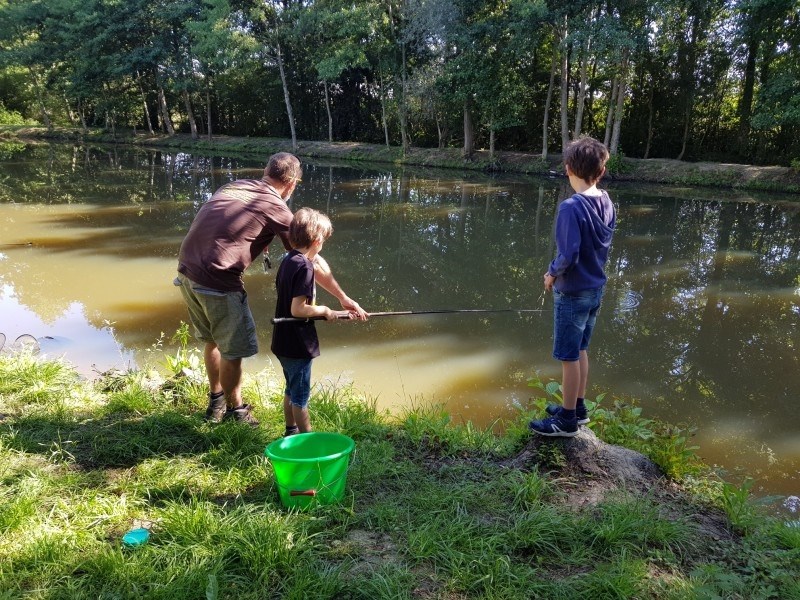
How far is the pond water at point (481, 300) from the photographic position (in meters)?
4.30

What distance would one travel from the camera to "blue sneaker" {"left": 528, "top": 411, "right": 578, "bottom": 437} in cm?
275

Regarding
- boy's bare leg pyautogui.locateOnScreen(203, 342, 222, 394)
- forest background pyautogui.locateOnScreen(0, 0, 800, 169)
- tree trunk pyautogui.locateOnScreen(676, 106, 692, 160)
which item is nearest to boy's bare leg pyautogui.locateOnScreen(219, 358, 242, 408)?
boy's bare leg pyautogui.locateOnScreen(203, 342, 222, 394)

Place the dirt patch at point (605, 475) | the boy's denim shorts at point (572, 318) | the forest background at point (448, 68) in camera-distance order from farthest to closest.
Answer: the forest background at point (448, 68), the boy's denim shorts at point (572, 318), the dirt patch at point (605, 475)

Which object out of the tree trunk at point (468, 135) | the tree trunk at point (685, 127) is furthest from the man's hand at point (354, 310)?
the tree trunk at point (685, 127)

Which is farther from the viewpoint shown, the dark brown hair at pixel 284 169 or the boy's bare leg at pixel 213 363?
the boy's bare leg at pixel 213 363

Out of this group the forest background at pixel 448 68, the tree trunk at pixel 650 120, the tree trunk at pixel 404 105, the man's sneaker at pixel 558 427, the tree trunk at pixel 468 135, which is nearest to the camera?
the man's sneaker at pixel 558 427

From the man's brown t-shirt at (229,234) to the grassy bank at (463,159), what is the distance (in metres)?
16.6

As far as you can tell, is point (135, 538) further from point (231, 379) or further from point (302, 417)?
point (231, 379)

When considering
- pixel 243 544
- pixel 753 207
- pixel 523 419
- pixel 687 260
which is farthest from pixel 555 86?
pixel 243 544

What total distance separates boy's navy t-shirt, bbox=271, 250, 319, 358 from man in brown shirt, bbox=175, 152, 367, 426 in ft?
0.53

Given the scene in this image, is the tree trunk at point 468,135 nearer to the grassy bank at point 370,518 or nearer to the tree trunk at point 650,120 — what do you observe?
the tree trunk at point 650,120

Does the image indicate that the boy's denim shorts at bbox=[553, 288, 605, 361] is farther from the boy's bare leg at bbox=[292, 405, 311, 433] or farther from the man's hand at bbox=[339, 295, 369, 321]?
the boy's bare leg at bbox=[292, 405, 311, 433]

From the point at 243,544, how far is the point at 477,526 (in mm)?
915

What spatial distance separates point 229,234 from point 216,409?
40.1 inches
